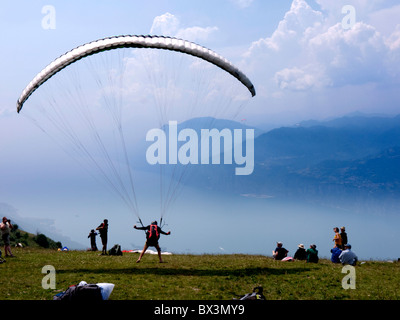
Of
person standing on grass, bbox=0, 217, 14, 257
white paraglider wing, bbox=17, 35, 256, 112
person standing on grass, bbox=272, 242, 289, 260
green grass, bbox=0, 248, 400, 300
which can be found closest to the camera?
green grass, bbox=0, 248, 400, 300

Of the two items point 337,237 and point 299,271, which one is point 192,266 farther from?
point 337,237

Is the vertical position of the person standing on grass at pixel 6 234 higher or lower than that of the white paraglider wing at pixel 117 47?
lower

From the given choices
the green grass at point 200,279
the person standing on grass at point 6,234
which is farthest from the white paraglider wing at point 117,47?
the green grass at point 200,279

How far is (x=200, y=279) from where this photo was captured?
1834 cm

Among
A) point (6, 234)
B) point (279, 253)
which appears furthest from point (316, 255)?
point (6, 234)

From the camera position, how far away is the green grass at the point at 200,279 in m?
15.9

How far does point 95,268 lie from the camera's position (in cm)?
2083

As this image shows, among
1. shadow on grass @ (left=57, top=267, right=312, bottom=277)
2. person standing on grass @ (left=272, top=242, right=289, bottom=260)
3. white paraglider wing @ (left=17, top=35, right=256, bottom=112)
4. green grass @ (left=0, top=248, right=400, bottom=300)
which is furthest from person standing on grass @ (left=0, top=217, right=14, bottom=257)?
person standing on grass @ (left=272, top=242, right=289, bottom=260)

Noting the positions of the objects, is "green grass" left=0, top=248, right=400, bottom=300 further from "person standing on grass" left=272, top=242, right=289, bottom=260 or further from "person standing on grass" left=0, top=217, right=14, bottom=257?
"person standing on grass" left=272, top=242, right=289, bottom=260

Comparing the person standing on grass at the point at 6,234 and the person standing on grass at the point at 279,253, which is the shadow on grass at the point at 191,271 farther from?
the person standing on grass at the point at 6,234

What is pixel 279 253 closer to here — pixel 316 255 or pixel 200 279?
pixel 316 255

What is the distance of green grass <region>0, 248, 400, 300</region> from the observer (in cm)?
1591

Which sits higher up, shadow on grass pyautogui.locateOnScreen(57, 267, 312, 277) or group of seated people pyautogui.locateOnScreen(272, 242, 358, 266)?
group of seated people pyautogui.locateOnScreen(272, 242, 358, 266)
